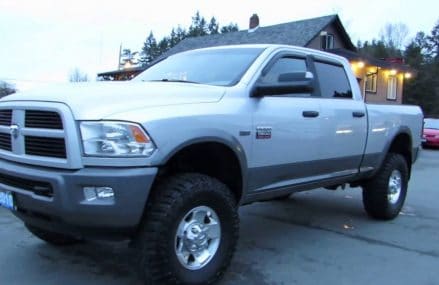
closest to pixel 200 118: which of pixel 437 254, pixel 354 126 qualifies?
pixel 354 126

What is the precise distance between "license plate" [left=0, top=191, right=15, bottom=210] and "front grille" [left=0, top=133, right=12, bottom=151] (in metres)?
0.34

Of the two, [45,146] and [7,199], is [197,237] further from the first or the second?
[7,199]

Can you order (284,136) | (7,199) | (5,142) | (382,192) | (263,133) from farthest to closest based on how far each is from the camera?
1. (382,192)
2. (284,136)
3. (263,133)
4. (5,142)
5. (7,199)

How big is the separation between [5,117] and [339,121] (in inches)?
127

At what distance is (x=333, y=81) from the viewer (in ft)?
18.7

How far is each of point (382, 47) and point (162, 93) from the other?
66380mm

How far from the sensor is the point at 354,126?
18.4 ft

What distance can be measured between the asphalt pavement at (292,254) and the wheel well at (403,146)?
834 millimetres

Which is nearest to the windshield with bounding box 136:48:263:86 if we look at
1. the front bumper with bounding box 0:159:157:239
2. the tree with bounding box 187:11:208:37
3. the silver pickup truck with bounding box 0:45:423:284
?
the silver pickup truck with bounding box 0:45:423:284

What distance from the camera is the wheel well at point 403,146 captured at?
676 cm

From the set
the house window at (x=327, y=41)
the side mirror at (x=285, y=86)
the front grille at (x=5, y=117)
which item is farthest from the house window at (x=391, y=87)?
the front grille at (x=5, y=117)

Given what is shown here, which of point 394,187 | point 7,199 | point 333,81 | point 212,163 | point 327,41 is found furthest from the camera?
point 327,41

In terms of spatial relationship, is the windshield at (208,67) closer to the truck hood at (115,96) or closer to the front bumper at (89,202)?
the truck hood at (115,96)

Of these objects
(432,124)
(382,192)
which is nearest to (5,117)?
(382,192)
